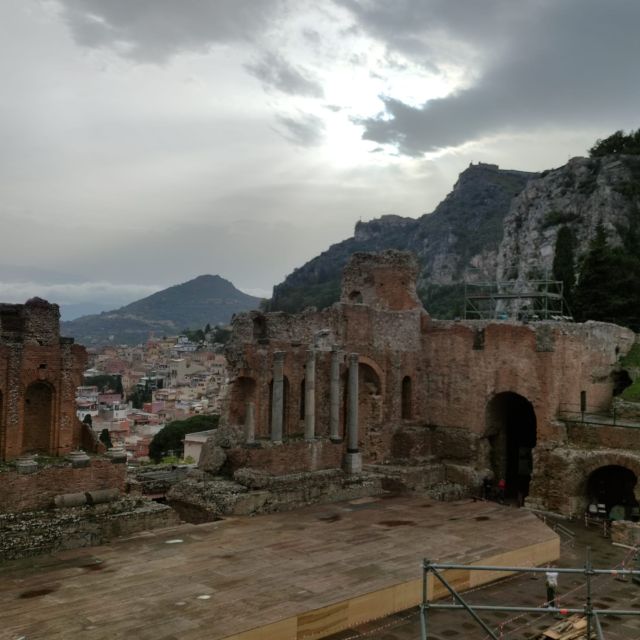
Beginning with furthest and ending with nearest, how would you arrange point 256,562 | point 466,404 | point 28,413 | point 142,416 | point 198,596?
point 142,416 → point 466,404 → point 28,413 → point 256,562 → point 198,596

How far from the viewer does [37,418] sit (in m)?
19.2

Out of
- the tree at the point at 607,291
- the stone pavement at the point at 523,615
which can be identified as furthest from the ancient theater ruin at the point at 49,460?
the tree at the point at 607,291

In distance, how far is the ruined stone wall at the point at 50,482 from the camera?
16.0 m

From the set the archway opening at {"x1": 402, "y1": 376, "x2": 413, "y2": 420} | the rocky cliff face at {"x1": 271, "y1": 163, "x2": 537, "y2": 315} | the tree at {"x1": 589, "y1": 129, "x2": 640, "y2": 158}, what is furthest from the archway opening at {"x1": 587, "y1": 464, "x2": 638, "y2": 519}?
the rocky cliff face at {"x1": 271, "y1": 163, "x2": 537, "y2": 315}

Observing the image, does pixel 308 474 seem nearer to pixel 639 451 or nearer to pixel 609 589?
pixel 609 589

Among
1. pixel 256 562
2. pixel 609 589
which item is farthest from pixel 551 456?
pixel 256 562

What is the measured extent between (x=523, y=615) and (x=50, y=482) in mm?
11660

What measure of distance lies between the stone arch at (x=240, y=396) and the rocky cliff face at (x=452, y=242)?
4700 inches

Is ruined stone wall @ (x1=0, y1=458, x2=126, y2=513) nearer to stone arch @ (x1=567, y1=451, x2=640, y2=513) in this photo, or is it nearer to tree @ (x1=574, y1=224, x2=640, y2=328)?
stone arch @ (x1=567, y1=451, x2=640, y2=513)

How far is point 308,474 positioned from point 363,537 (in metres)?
5.11

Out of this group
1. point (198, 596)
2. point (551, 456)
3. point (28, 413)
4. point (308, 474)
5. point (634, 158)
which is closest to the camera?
point (198, 596)

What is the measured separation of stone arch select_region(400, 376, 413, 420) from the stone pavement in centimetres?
1006

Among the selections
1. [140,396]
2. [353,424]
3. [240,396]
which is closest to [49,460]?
[240,396]

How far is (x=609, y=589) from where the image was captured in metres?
16.7
